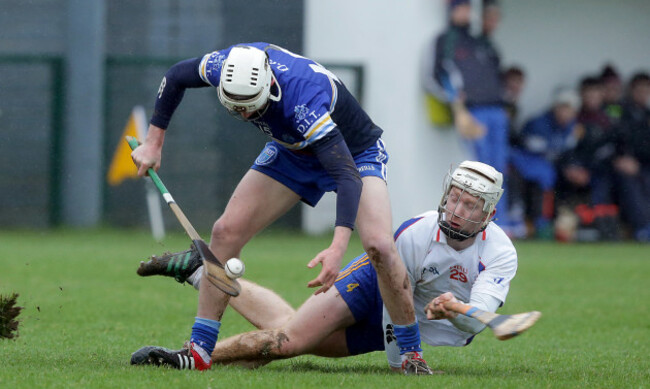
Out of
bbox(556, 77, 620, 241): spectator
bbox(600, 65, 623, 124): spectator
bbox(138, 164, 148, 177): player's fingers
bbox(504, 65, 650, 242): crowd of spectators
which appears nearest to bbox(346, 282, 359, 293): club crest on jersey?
bbox(138, 164, 148, 177): player's fingers

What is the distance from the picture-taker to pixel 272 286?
10.3 metres

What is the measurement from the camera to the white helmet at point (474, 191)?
5.79 metres

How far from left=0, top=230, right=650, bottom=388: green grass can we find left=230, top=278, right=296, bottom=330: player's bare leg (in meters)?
0.26

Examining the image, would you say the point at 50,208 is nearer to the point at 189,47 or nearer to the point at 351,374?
the point at 189,47

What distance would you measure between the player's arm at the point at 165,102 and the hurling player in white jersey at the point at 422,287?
113 centimetres

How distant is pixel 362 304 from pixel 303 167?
0.85 m

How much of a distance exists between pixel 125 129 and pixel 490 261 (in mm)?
11472

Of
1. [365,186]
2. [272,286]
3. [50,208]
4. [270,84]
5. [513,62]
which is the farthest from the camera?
[513,62]

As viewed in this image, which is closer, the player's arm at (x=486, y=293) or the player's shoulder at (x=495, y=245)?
the player's arm at (x=486, y=293)

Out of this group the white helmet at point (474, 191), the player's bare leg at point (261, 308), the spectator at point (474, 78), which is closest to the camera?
the white helmet at point (474, 191)

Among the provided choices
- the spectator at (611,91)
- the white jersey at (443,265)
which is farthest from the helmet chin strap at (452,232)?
the spectator at (611,91)

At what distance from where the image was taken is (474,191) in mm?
5777

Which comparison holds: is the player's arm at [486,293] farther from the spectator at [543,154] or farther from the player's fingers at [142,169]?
the spectator at [543,154]

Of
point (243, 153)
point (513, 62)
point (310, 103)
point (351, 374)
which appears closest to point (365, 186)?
point (310, 103)
